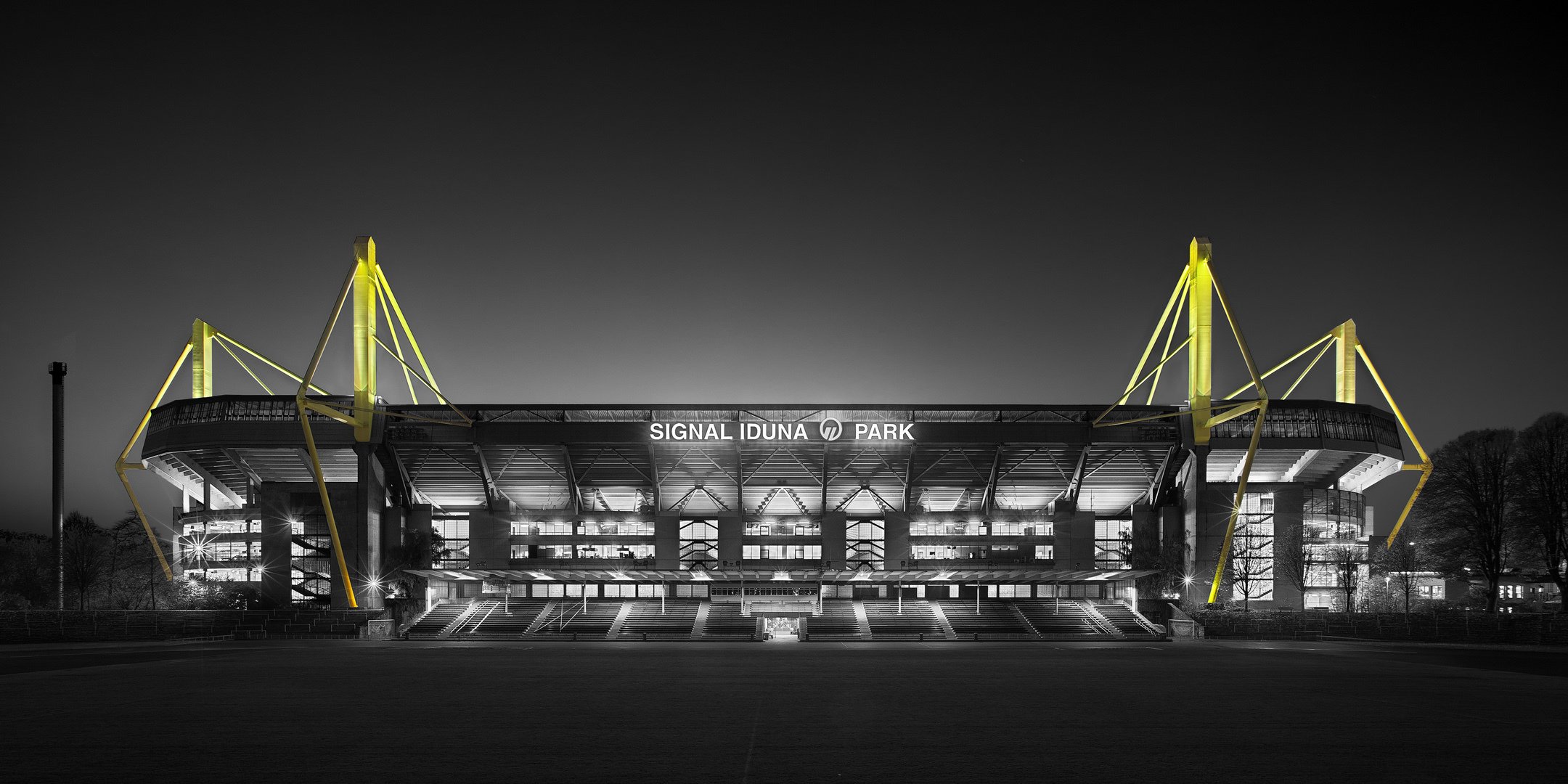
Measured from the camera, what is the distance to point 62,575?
90.8 m

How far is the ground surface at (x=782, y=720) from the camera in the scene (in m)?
23.2

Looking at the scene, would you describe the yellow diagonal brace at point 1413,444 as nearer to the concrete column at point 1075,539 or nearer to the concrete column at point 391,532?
the concrete column at point 1075,539

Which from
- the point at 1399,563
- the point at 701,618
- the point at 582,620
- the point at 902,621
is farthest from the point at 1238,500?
the point at 582,620

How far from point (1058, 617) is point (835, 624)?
17985mm

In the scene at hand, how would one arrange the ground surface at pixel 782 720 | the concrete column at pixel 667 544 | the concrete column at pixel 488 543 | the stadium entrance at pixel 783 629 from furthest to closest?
the concrete column at pixel 667 544, the concrete column at pixel 488 543, the stadium entrance at pixel 783 629, the ground surface at pixel 782 720

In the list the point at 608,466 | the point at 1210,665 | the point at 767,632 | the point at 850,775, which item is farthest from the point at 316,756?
the point at 608,466

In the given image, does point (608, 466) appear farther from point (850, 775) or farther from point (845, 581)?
point (850, 775)

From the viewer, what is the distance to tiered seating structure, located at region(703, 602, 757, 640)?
254ft

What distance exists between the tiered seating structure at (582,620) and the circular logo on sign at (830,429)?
72.4ft

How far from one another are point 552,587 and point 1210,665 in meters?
64.5

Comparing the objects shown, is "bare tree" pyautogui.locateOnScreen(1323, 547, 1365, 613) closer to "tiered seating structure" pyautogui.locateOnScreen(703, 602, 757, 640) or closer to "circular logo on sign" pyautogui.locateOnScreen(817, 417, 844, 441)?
"circular logo on sign" pyautogui.locateOnScreen(817, 417, 844, 441)

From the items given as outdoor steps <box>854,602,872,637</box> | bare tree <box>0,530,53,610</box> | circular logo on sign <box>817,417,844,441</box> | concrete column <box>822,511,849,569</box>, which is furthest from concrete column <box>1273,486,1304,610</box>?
bare tree <box>0,530,53,610</box>

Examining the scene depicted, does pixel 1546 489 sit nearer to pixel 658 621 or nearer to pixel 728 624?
pixel 728 624

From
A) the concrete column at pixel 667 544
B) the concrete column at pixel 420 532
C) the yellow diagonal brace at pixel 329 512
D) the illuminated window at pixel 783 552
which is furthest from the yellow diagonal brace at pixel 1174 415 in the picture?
the yellow diagonal brace at pixel 329 512
